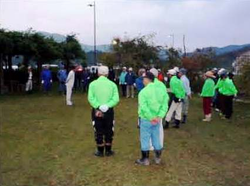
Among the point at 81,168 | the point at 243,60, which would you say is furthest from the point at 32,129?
the point at 243,60

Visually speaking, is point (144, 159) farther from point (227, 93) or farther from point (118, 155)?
point (227, 93)

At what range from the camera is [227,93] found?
17.4 m

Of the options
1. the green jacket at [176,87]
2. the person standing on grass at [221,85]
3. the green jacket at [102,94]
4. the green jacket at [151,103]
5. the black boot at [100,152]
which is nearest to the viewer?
the green jacket at [151,103]

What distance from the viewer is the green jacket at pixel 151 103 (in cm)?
906

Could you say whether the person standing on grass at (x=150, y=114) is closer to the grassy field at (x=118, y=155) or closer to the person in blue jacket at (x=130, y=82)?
the grassy field at (x=118, y=155)

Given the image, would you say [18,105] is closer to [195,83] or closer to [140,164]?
[140,164]

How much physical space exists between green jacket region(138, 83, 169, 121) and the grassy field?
102 centimetres

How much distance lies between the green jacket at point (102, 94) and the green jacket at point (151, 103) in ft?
2.61

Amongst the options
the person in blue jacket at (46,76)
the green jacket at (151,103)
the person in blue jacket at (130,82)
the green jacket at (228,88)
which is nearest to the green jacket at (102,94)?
the green jacket at (151,103)

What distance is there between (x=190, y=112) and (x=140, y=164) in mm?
10680

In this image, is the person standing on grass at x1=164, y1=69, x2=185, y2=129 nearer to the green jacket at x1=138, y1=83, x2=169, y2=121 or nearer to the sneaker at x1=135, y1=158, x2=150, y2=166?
the green jacket at x1=138, y1=83, x2=169, y2=121

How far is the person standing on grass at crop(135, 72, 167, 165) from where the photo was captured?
907 centimetres

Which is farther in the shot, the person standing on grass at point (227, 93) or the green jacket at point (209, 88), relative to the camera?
the person standing on grass at point (227, 93)

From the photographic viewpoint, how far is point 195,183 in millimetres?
7977
